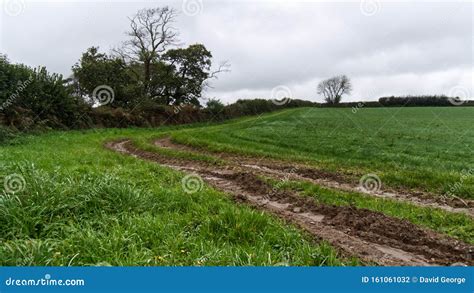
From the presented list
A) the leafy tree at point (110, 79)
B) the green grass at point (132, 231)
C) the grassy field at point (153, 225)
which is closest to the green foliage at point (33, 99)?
the leafy tree at point (110, 79)

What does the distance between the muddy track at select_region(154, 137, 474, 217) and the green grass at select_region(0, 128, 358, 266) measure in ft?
12.9

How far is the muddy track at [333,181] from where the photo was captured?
7793 mm

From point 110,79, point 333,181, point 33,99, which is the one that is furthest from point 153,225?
point 110,79

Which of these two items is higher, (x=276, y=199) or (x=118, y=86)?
(x=118, y=86)

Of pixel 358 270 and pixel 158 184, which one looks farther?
pixel 158 184

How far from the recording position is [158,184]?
8.39 meters

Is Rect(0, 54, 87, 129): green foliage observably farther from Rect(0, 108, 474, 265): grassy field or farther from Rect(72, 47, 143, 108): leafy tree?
Rect(0, 108, 474, 265): grassy field

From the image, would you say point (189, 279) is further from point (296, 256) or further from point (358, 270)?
point (358, 270)

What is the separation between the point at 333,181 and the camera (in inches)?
396

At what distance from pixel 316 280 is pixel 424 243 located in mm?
2510

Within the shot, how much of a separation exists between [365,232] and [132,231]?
3770 millimetres

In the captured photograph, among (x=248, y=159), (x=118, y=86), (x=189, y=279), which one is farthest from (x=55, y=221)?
(x=118, y=86)

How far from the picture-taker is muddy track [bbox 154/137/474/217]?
7793 mm

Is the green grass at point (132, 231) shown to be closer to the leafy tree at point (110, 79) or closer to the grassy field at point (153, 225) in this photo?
the grassy field at point (153, 225)
